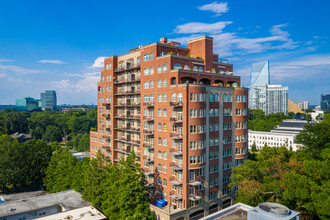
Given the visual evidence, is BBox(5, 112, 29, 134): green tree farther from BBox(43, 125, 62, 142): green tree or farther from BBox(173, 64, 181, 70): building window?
BBox(173, 64, 181, 70): building window

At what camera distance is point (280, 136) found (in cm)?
12544

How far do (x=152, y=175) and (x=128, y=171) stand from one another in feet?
36.6

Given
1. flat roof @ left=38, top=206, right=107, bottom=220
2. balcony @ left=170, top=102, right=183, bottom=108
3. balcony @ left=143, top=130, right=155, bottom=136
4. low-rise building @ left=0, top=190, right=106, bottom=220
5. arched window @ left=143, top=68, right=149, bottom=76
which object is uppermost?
arched window @ left=143, top=68, right=149, bottom=76

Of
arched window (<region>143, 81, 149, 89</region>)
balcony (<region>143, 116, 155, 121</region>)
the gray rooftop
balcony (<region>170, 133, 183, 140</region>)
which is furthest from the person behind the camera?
arched window (<region>143, 81, 149, 89</region>)

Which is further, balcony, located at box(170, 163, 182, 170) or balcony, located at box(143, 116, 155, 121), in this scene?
balcony, located at box(143, 116, 155, 121)

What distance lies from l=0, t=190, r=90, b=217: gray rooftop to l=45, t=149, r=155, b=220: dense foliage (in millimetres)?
2937

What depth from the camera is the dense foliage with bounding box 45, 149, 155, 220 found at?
44.3 m

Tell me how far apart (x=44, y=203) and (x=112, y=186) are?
21.1 metres

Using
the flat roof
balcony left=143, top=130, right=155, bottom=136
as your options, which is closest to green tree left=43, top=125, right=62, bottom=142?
balcony left=143, top=130, right=155, bottom=136

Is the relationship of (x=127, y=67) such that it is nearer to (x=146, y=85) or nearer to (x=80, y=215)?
(x=146, y=85)

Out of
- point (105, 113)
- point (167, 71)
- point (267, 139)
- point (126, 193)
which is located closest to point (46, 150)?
point (105, 113)

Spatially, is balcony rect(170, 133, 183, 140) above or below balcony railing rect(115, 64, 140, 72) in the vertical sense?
below

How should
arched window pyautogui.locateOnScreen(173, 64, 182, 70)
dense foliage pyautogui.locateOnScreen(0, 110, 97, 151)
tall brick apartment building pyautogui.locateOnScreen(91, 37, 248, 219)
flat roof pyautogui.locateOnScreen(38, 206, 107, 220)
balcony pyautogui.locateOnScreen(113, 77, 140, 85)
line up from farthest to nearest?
dense foliage pyautogui.locateOnScreen(0, 110, 97, 151) → balcony pyautogui.locateOnScreen(113, 77, 140, 85) → arched window pyautogui.locateOnScreen(173, 64, 182, 70) → tall brick apartment building pyautogui.locateOnScreen(91, 37, 248, 219) → flat roof pyautogui.locateOnScreen(38, 206, 107, 220)

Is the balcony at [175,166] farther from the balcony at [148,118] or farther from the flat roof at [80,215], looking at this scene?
the flat roof at [80,215]
